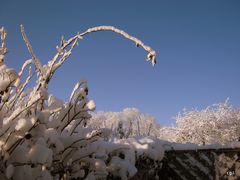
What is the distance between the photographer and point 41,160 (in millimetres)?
1138

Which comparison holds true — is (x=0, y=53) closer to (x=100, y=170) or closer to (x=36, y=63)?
(x=36, y=63)

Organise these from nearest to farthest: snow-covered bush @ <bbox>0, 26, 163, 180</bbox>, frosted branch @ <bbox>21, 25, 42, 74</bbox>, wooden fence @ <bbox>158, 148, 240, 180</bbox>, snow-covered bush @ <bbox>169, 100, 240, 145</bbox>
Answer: snow-covered bush @ <bbox>0, 26, 163, 180</bbox> → frosted branch @ <bbox>21, 25, 42, 74</bbox> → wooden fence @ <bbox>158, 148, 240, 180</bbox> → snow-covered bush @ <bbox>169, 100, 240, 145</bbox>

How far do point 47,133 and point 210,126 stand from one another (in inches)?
1370

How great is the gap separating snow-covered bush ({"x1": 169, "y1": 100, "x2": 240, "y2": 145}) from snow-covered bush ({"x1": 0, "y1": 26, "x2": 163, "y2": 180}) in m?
32.0

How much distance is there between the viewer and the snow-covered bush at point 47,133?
1.15m

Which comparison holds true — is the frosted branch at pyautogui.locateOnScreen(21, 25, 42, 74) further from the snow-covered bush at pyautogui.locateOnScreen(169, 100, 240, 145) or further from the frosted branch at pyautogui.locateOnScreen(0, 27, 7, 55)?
the snow-covered bush at pyautogui.locateOnScreen(169, 100, 240, 145)

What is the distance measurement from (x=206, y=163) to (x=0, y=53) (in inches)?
123

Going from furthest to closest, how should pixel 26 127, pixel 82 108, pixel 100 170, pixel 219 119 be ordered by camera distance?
pixel 219 119, pixel 100 170, pixel 82 108, pixel 26 127

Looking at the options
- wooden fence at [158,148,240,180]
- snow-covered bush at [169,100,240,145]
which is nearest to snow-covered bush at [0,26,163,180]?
wooden fence at [158,148,240,180]

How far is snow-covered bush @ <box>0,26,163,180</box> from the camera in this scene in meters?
1.15

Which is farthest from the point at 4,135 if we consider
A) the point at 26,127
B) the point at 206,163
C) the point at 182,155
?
the point at 206,163

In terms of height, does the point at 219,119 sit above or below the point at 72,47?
above

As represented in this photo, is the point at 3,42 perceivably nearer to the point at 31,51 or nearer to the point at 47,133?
the point at 31,51

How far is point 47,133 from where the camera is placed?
1.34m
